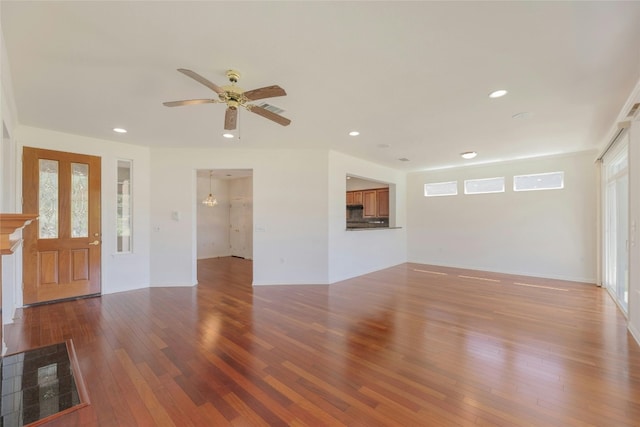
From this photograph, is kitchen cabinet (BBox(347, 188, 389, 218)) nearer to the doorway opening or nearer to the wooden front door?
the doorway opening

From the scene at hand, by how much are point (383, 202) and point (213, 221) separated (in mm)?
5427

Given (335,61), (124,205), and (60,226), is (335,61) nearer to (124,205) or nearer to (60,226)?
(124,205)

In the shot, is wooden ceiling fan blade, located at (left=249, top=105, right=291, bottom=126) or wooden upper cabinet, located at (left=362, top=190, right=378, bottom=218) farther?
wooden upper cabinet, located at (left=362, top=190, right=378, bottom=218)

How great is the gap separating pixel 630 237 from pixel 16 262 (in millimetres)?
7629

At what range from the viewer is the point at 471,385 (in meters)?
2.12

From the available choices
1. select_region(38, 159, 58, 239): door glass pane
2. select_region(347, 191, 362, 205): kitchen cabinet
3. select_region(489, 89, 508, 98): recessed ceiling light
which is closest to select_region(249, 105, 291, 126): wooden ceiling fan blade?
select_region(489, 89, 508, 98): recessed ceiling light

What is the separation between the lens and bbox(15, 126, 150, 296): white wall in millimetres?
4203

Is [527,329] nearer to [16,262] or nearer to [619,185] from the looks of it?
[619,185]

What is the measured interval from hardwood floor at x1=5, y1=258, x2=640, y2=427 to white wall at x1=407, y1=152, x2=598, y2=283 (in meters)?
1.23

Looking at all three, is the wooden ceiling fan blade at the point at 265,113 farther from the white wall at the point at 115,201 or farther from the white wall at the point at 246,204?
the white wall at the point at 246,204

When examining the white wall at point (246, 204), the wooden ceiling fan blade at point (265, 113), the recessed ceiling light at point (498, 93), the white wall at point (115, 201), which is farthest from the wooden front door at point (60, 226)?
the recessed ceiling light at point (498, 93)

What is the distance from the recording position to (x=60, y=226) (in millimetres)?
4141

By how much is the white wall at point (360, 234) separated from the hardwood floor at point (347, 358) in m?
1.34

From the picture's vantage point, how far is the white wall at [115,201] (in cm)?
420
